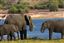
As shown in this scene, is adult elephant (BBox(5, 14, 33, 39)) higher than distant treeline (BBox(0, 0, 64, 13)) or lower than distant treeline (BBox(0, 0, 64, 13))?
A: higher

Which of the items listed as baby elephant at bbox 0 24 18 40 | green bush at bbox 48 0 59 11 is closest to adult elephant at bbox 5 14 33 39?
baby elephant at bbox 0 24 18 40

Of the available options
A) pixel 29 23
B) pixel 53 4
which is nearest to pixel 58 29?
pixel 29 23

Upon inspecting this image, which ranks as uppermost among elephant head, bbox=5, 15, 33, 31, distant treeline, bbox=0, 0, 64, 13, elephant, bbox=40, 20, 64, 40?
elephant head, bbox=5, 15, 33, 31

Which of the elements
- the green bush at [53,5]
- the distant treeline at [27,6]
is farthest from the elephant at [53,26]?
the green bush at [53,5]

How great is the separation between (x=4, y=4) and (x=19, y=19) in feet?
139

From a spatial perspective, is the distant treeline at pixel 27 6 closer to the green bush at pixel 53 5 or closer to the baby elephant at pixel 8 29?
the green bush at pixel 53 5

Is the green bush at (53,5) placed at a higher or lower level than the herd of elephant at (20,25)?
lower

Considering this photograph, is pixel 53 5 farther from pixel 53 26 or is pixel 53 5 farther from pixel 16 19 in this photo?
pixel 16 19

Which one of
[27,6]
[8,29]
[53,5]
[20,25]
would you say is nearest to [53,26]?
[20,25]

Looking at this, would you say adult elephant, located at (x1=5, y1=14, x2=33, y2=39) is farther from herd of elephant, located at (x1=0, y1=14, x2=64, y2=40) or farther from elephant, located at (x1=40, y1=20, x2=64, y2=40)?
elephant, located at (x1=40, y1=20, x2=64, y2=40)

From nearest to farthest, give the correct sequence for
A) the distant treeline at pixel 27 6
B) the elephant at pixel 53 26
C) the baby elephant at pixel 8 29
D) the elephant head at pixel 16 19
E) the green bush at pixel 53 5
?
the baby elephant at pixel 8 29
the elephant head at pixel 16 19
the elephant at pixel 53 26
the distant treeline at pixel 27 6
the green bush at pixel 53 5

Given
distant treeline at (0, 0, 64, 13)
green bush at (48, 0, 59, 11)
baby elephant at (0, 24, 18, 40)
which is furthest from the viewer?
green bush at (48, 0, 59, 11)

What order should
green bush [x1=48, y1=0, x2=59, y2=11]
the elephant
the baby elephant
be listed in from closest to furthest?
the baby elephant, the elephant, green bush [x1=48, y1=0, x2=59, y2=11]

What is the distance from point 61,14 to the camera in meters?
46.4
